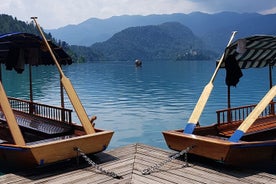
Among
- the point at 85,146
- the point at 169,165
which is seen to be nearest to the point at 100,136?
the point at 85,146

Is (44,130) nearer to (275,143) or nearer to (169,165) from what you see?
(169,165)

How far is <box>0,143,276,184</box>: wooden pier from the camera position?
27.2 ft

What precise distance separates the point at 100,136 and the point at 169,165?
6.70 feet

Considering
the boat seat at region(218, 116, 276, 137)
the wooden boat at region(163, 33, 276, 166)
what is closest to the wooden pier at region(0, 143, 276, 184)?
the wooden boat at region(163, 33, 276, 166)

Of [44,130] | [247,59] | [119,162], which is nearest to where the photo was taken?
[119,162]

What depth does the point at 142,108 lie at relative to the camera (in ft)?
93.7

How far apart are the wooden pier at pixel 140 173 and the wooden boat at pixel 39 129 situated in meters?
0.40

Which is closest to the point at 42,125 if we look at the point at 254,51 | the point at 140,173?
the point at 140,173

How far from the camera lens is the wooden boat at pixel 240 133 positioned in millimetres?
8578

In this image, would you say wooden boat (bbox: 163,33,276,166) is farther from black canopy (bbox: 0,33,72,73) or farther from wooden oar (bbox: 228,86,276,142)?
black canopy (bbox: 0,33,72,73)

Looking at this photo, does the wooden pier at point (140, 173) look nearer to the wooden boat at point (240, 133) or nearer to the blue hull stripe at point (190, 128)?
the wooden boat at point (240, 133)

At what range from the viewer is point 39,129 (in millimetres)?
11922

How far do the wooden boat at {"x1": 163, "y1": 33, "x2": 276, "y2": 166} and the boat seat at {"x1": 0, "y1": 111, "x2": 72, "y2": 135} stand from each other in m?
3.71

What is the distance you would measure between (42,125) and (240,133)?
7065 millimetres
